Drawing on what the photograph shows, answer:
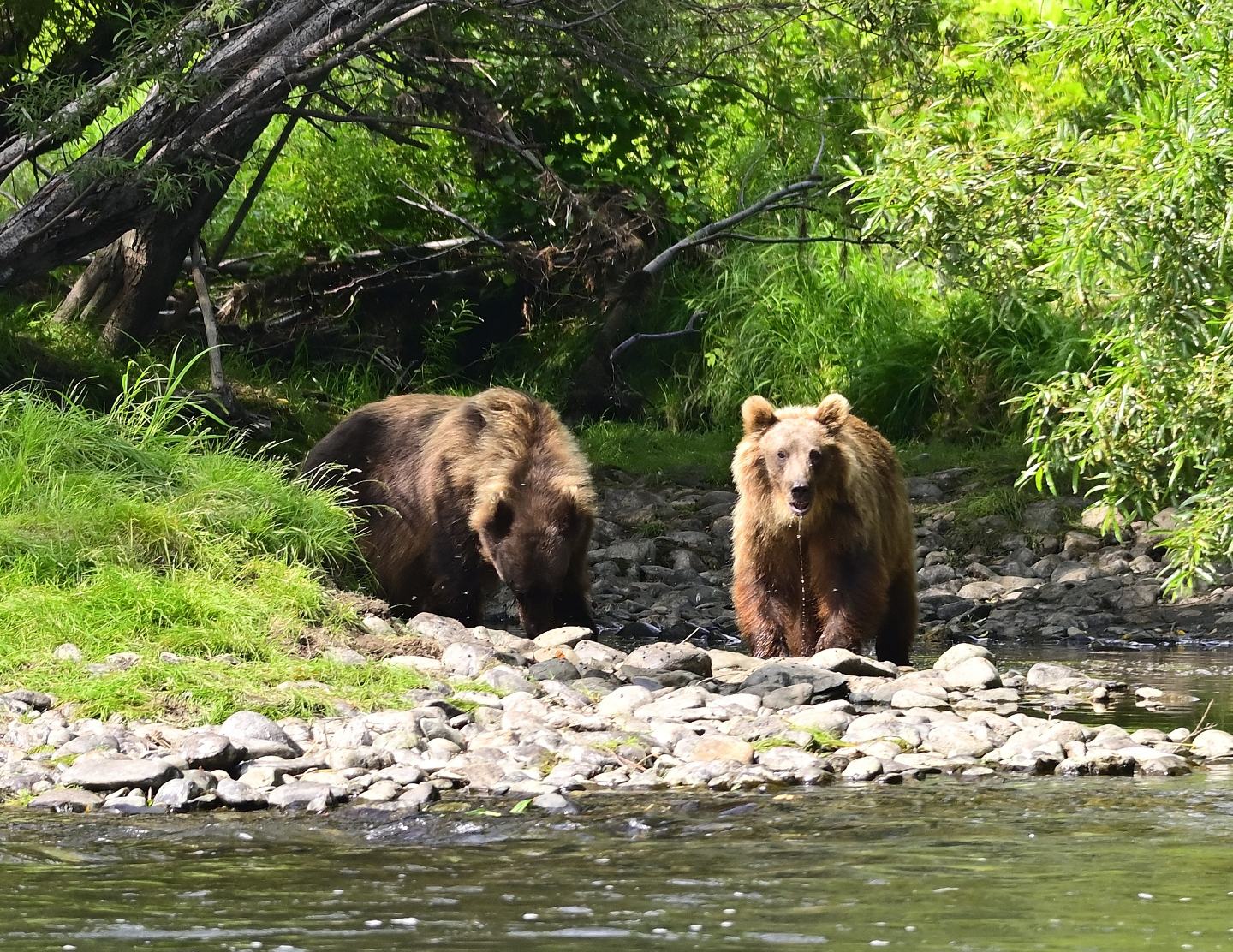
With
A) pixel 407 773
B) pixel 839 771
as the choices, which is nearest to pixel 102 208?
pixel 407 773

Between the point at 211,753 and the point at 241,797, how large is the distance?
1.00 feet

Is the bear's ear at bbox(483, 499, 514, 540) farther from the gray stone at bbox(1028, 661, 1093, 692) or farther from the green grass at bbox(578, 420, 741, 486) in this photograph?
the green grass at bbox(578, 420, 741, 486)

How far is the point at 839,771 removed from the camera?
16.2ft

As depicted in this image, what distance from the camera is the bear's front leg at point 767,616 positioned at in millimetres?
7488

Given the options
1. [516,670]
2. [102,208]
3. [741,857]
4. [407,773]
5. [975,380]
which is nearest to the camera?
[741,857]

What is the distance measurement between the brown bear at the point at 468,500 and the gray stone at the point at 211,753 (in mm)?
2805

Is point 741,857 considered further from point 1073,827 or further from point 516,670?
point 516,670

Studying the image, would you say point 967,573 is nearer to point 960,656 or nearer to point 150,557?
point 960,656

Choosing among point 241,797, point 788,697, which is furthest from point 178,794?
point 788,697

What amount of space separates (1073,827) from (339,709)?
2.60 m

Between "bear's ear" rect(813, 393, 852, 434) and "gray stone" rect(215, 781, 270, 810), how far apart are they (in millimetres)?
3718

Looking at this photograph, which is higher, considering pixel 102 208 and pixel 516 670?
pixel 102 208

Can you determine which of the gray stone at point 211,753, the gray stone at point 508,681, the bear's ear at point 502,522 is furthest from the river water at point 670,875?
the bear's ear at point 502,522

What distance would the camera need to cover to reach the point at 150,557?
22.4ft
